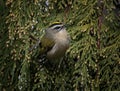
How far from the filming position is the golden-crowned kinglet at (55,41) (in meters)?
1.90

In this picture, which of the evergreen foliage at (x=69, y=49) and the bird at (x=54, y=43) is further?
the bird at (x=54, y=43)

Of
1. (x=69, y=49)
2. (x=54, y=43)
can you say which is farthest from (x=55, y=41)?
(x=69, y=49)

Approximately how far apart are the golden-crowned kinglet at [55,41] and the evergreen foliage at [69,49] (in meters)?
0.04

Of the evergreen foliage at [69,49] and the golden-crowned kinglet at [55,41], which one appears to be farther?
the golden-crowned kinglet at [55,41]

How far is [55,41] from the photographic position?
2.00 meters

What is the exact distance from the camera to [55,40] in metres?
2.00

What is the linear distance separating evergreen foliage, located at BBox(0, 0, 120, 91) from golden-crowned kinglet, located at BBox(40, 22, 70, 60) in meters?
0.04

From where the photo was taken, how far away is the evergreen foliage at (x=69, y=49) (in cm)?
176

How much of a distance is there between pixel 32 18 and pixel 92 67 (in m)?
0.42

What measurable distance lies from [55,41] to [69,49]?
0.73 ft

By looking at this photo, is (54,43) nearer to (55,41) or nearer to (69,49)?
(55,41)

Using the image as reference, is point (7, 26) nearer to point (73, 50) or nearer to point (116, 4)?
point (73, 50)

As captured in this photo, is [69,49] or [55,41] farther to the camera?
[55,41]

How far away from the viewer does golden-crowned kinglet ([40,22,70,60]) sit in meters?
1.90
